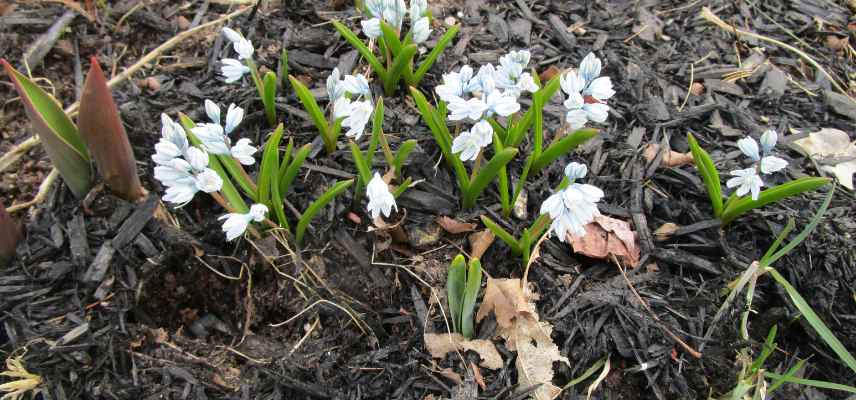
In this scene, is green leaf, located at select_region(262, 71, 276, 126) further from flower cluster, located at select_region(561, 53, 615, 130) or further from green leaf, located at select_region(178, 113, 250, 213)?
flower cluster, located at select_region(561, 53, 615, 130)

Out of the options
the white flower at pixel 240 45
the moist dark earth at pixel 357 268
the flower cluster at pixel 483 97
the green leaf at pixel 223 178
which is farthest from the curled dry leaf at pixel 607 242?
the white flower at pixel 240 45

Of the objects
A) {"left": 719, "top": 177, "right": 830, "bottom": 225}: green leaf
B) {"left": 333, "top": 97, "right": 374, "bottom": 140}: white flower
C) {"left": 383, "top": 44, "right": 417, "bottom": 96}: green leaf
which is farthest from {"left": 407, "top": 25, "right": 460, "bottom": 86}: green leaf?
{"left": 719, "top": 177, "right": 830, "bottom": 225}: green leaf

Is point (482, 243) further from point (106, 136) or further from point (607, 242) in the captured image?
point (106, 136)

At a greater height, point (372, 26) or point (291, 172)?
point (372, 26)

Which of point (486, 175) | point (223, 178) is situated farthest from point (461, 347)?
point (223, 178)

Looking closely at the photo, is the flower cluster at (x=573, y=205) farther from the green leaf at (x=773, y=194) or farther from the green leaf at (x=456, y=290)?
the green leaf at (x=773, y=194)

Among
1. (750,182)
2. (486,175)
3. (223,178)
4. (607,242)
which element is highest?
(223,178)
